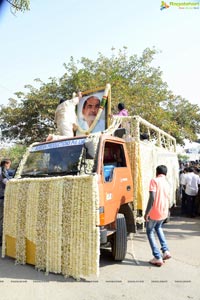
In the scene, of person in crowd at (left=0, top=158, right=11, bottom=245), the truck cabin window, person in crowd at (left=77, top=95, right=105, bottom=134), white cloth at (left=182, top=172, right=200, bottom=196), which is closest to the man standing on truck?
→ person in crowd at (left=77, top=95, right=105, bottom=134)

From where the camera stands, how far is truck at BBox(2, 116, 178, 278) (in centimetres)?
448

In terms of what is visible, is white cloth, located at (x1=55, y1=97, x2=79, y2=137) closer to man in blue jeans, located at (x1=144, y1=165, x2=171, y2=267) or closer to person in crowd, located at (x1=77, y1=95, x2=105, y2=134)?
person in crowd, located at (x1=77, y1=95, x2=105, y2=134)

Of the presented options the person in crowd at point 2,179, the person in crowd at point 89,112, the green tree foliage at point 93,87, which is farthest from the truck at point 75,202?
the green tree foliage at point 93,87

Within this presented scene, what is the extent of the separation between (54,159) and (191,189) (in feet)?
21.7

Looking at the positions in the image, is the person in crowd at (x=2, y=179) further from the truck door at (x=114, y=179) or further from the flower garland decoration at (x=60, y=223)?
the truck door at (x=114, y=179)

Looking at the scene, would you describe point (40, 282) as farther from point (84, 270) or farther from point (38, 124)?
point (38, 124)

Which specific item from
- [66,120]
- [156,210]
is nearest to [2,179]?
[66,120]

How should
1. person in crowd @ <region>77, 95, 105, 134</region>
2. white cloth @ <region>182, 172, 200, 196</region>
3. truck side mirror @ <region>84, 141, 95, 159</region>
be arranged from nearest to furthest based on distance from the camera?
1. truck side mirror @ <region>84, 141, 95, 159</region>
2. person in crowd @ <region>77, 95, 105, 134</region>
3. white cloth @ <region>182, 172, 200, 196</region>

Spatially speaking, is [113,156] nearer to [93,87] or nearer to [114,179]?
[114,179]

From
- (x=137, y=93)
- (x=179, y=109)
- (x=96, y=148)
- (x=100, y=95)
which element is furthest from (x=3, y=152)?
(x=96, y=148)

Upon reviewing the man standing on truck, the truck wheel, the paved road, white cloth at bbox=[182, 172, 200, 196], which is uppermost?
the man standing on truck

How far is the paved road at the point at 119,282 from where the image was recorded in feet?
13.1

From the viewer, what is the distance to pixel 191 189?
1073cm

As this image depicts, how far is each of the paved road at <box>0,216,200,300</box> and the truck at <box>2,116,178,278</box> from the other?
191 millimetres
